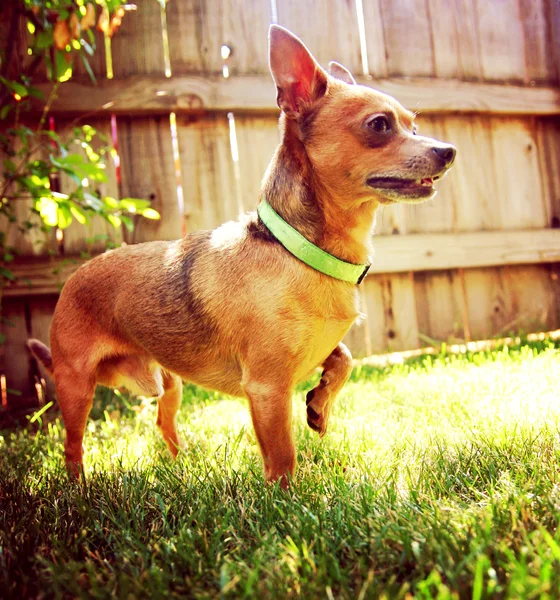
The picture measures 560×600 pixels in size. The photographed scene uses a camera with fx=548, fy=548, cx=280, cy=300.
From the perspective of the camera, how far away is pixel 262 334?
2.02 metres

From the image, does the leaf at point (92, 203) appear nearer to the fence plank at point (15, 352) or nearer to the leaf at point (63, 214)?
the leaf at point (63, 214)

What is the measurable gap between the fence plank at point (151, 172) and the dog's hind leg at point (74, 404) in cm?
182

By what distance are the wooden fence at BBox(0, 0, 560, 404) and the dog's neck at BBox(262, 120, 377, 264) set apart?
213 cm

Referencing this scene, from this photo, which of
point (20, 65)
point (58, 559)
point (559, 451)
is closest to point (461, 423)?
point (559, 451)

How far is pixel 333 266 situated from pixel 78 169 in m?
1.73

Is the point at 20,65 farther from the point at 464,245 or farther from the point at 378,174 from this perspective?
the point at 464,245

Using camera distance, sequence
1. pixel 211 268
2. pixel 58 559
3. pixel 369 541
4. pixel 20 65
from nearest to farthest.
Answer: pixel 369 541 < pixel 58 559 < pixel 211 268 < pixel 20 65

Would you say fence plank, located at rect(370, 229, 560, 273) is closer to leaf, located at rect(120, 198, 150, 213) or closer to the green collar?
leaf, located at rect(120, 198, 150, 213)

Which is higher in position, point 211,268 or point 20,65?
point 20,65

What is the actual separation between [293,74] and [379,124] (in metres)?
0.40

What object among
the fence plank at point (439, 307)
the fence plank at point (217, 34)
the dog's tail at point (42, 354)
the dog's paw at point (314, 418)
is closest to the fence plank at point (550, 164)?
the fence plank at point (439, 307)

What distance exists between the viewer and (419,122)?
15.1ft

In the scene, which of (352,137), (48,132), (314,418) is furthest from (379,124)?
(48,132)

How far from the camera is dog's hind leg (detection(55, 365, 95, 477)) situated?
2.42 m
